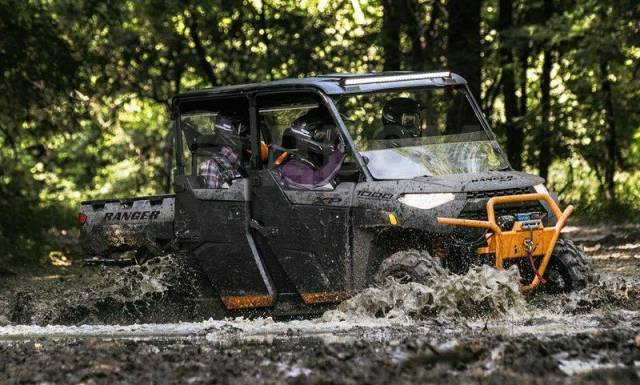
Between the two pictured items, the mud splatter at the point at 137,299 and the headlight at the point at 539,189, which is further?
the mud splatter at the point at 137,299

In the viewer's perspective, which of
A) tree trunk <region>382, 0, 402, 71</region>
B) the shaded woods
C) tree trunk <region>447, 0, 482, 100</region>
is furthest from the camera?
tree trunk <region>382, 0, 402, 71</region>

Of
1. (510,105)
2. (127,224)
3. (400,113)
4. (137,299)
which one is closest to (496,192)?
(400,113)

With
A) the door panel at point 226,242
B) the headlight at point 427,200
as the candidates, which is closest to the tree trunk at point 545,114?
the door panel at point 226,242

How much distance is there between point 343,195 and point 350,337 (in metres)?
1.58

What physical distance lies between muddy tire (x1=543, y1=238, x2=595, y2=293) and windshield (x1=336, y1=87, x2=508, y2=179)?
0.90 m

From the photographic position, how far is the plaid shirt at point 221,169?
373 inches

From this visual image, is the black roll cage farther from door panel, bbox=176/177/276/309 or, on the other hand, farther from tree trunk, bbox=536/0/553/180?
tree trunk, bbox=536/0/553/180

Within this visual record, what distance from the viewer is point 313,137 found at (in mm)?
9109

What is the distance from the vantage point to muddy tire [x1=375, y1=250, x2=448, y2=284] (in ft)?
26.7

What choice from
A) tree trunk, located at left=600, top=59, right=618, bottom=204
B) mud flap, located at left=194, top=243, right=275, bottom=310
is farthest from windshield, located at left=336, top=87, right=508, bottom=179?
tree trunk, located at left=600, top=59, right=618, bottom=204

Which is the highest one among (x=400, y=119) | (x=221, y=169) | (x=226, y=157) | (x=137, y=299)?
(x=400, y=119)

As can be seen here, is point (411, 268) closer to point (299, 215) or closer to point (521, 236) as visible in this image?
point (521, 236)

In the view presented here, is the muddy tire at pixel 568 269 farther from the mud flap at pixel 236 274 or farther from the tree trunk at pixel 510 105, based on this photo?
the tree trunk at pixel 510 105

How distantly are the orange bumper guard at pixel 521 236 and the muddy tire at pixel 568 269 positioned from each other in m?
0.26
